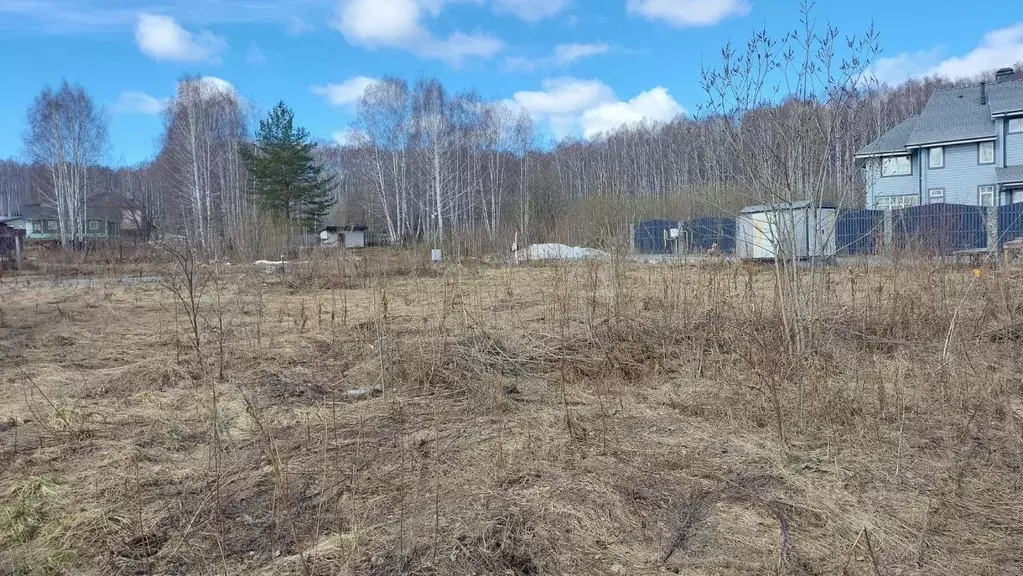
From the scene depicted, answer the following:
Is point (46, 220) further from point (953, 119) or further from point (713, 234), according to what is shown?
point (953, 119)

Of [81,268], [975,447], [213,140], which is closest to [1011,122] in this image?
[975,447]

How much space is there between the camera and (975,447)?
11.4 ft

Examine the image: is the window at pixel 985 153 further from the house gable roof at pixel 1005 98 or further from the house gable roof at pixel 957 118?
the house gable roof at pixel 1005 98

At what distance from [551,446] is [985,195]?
28702 mm

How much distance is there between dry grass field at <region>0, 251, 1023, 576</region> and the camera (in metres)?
2.58

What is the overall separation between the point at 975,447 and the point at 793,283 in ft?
6.44

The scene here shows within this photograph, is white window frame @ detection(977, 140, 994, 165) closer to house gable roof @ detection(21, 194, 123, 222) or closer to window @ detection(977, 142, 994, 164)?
window @ detection(977, 142, 994, 164)

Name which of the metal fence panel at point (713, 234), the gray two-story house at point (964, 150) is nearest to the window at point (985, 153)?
the gray two-story house at point (964, 150)

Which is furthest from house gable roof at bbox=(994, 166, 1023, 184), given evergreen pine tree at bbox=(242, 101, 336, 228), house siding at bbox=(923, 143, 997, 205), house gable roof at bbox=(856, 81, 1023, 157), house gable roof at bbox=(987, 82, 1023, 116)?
→ evergreen pine tree at bbox=(242, 101, 336, 228)

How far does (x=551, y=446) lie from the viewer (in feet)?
12.0

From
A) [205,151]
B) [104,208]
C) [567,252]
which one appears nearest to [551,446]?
[567,252]

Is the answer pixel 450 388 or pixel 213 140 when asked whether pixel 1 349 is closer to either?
pixel 450 388

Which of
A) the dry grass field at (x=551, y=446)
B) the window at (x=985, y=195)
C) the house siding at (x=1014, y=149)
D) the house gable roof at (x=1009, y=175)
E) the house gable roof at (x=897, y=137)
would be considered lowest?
the dry grass field at (x=551, y=446)

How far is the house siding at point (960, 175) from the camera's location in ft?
81.5
